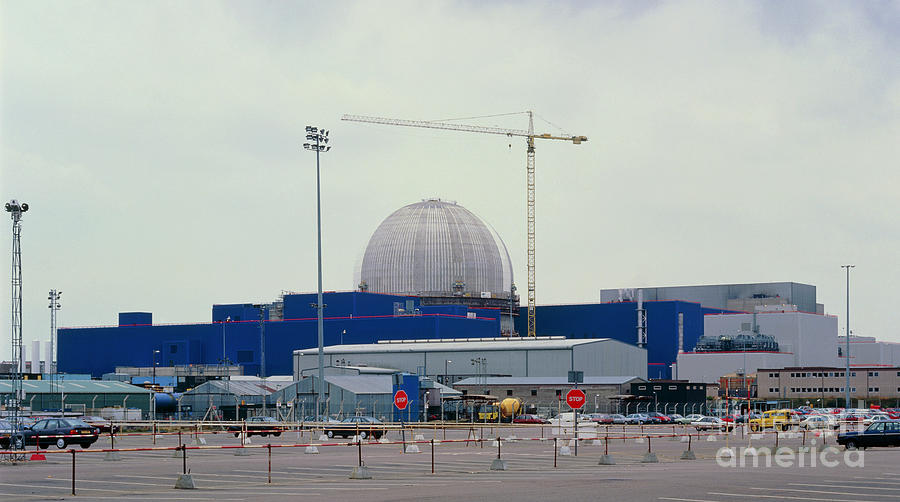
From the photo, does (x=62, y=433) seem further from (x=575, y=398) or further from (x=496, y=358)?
(x=496, y=358)

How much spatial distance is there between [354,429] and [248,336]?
98.3m

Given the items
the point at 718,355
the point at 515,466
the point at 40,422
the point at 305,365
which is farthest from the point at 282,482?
the point at 718,355

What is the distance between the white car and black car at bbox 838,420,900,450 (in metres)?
19.7

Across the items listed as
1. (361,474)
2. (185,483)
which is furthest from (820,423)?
(185,483)

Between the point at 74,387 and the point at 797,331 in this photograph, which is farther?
the point at 797,331

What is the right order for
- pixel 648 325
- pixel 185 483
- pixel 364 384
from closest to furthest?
1. pixel 185 483
2. pixel 364 384
3. pixel 648 325

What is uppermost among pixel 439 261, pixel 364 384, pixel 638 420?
pixel 439 261

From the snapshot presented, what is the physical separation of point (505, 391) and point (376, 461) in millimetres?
75889

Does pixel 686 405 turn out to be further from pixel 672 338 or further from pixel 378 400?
pixel 672 338

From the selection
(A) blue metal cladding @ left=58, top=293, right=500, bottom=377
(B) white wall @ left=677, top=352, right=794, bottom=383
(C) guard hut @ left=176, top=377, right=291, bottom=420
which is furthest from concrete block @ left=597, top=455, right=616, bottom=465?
(B) white wall @ left=677, top=352, right=794, bottom=383

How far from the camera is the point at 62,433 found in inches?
2130

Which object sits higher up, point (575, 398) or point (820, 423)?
point (575, 398)

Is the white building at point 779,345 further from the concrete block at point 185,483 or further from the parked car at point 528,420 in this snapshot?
the concrete block at point 185,483

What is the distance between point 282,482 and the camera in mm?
32594
